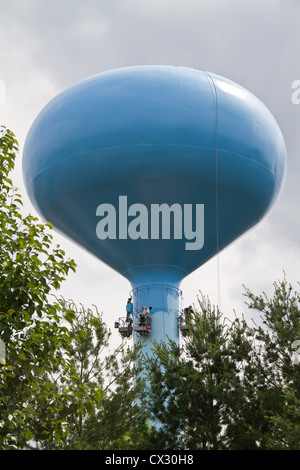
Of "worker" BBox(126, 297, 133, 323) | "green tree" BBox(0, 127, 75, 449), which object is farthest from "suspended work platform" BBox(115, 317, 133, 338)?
"green tree" BBox(0, 127, 75, 449)

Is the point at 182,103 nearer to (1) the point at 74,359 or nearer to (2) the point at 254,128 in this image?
(2) the point at 254,128

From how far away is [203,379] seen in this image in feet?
37.7

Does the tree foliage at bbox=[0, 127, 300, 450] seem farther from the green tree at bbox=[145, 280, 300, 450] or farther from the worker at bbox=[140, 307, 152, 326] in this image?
the worker at bbox=[140, 307, 152, 326]

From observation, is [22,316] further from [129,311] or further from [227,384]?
[129,311]

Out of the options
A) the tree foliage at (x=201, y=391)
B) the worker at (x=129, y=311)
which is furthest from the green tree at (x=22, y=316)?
the worker at (x=129, y=311)

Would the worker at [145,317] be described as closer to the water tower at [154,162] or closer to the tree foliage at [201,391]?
the water tower at [154,162]

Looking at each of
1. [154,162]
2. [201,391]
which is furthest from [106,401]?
[154,162]

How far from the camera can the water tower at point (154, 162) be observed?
50.8ft

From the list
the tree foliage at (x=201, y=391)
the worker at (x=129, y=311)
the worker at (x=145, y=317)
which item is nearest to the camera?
the tree foliage at (x=201, y=391)

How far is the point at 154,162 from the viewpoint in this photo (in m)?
15.5

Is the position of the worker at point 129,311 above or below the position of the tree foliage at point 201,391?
above

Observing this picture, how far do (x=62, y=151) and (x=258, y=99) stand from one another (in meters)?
4.94

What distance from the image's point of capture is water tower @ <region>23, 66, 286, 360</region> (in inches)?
610
